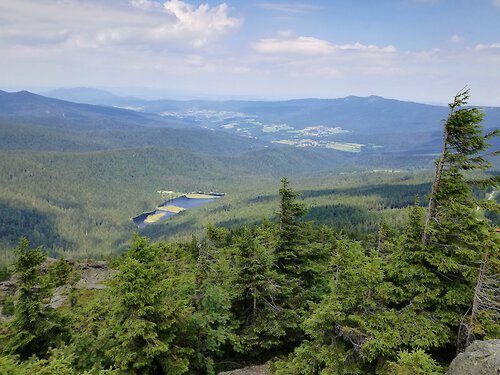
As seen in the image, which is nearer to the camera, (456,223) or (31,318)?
(456,223)

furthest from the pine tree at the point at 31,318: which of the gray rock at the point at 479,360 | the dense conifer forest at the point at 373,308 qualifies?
the gray rock at the point at 479,360

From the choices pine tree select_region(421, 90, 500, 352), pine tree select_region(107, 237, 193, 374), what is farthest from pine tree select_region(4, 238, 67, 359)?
pine tree select_region(421, 90, 500, 352)

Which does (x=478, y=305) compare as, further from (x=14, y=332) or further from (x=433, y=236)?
(x=14, y=332)

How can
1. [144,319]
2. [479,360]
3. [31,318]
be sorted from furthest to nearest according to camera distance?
[31,318] < [144,319] < [479,360]

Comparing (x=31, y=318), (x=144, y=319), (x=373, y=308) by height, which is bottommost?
(x=31, y=318)

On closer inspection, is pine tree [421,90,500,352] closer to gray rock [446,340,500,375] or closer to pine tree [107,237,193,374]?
gray rock [446,340,500,375]

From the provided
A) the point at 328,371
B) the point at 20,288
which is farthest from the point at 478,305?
the point at 20,288

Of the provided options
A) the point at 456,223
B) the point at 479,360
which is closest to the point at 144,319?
the point at 479,360

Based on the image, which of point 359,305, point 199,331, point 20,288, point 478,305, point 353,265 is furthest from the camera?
point 20,288

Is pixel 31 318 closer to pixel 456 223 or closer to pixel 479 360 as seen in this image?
pixel 479 360

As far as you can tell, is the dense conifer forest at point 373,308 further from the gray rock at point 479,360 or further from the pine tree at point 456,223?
the gray rock at point 479,360
